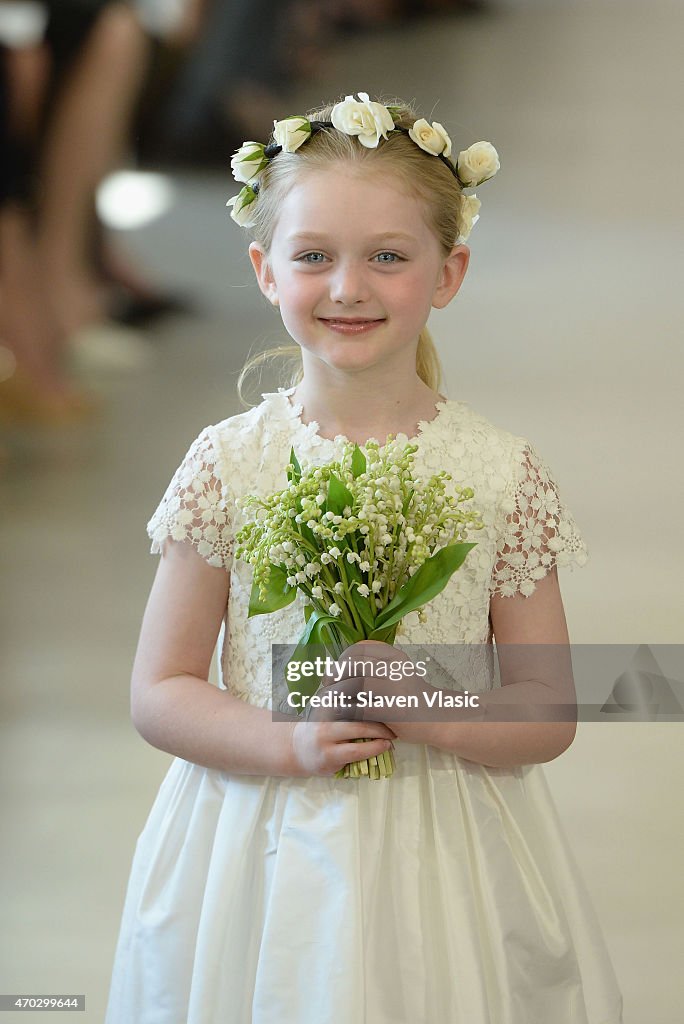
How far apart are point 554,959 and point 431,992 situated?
0.22 metres

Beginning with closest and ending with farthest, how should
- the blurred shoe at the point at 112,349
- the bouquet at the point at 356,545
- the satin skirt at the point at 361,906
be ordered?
the bouquet at the point at 356,545, the satin skirt at the point at 361,906, the blurred shoe at the point at 112,349

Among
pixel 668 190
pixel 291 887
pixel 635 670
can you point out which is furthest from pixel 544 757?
pixel 668 190

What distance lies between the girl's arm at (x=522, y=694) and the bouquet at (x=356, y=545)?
12 cm

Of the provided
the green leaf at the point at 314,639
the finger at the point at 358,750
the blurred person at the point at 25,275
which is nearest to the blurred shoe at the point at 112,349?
the blurred person at the point at 25,275

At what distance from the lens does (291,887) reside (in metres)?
1.64

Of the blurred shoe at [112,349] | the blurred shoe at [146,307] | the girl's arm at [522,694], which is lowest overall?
the girl's arm at [522,694]

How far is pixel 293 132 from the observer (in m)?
1.70

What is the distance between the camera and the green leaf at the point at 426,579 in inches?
59.9

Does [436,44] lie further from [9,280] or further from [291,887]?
[291,887]

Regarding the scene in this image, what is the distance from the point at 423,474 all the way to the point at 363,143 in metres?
0.44

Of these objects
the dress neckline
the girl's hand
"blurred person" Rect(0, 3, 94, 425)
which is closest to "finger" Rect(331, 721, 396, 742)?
the girl's hand

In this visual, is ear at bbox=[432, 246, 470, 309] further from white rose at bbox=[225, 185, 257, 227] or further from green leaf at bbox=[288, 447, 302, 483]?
green leaf at bbox=[288, 447, 302, 483]

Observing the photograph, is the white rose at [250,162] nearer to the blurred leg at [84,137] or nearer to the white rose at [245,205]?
the white rose at [245,205]

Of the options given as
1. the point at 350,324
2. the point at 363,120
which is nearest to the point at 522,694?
the point at 350,324
